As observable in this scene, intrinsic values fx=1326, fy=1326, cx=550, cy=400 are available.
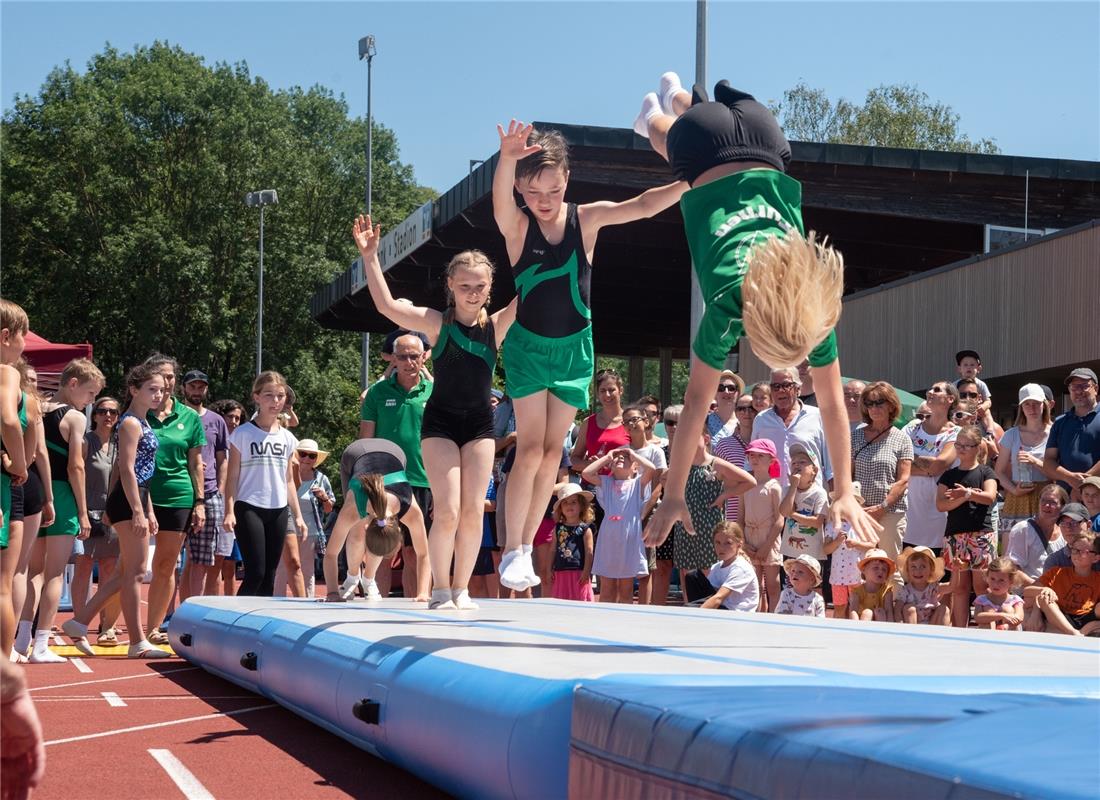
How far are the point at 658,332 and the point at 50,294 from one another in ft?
72.0

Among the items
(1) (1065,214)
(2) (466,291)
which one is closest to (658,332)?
(1) (1065,214)

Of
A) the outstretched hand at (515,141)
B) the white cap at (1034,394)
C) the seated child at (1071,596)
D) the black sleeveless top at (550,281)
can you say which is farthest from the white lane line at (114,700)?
the white cap at (1034,394)

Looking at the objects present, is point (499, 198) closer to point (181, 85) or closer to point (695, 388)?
point (695, 388)

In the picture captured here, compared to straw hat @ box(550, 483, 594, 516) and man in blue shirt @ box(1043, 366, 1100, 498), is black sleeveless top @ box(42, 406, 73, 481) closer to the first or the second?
straw hat @ box(550, 483, 594, 516)

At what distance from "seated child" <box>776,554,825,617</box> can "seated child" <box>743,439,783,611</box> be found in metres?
0.56

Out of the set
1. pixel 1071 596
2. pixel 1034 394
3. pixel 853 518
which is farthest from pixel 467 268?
pixel 1034 394

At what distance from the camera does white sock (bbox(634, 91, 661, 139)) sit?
5.68 metres

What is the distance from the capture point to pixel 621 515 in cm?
998

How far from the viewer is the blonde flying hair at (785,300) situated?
4379 mm

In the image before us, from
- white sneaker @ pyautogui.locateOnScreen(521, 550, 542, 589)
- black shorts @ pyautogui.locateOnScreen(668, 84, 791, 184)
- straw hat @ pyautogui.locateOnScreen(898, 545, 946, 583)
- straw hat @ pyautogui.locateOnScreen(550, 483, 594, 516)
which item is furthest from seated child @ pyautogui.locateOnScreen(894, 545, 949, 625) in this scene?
black shorts @ pyautogui.locateOnScreen(668, 84, 791, 184)

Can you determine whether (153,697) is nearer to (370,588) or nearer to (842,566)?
(370,588)

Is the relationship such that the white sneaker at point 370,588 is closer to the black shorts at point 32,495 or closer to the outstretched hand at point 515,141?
the black shorts at point 32,495

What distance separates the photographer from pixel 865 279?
2914 centimetres

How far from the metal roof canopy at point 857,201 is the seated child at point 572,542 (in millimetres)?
10212
